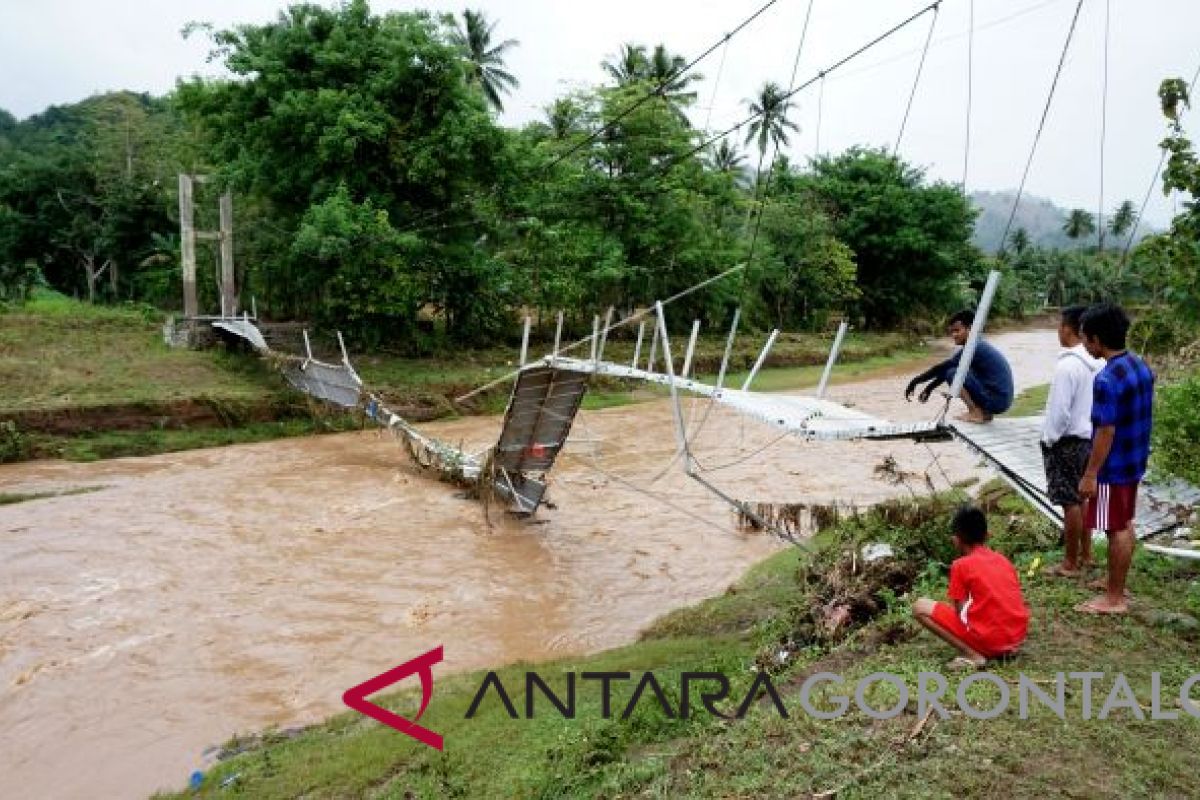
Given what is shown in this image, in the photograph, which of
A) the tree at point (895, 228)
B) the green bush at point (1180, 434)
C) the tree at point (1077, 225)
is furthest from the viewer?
the tree at point (1077, 225)

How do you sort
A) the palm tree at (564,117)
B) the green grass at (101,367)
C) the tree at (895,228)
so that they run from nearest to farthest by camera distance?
the green grass at (101,367)
the palm tree at (564,117)
the tree at (895,228)

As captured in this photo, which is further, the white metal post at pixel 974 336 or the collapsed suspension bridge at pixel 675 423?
the collapsed suspension bridge at pixel 675 423

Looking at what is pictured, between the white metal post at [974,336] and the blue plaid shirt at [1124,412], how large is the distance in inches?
26.5

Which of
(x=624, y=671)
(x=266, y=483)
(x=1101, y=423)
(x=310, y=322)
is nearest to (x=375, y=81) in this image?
(x=310, y=322)

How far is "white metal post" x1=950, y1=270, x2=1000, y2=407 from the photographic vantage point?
14.9 feet

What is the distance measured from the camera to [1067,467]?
4.52 meters

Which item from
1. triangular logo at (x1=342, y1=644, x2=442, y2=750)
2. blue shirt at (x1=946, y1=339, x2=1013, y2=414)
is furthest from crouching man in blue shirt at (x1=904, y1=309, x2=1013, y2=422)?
triangular logo at (x1=342, y1=644, x2=442, y2=750)

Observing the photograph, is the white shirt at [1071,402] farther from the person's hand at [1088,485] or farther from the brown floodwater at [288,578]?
the brown floodwater at [288,578]

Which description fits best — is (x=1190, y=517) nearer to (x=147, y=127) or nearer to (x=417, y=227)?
(x=417, y=227)

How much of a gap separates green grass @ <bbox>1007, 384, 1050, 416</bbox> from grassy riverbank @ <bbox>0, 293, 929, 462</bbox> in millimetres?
5624

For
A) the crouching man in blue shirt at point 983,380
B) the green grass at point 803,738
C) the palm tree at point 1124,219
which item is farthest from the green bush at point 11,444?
the palm tree at point 1124,219

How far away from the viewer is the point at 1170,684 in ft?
11.8

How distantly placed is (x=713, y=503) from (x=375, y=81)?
38.3 feet

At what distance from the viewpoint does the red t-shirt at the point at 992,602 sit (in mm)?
3678
